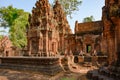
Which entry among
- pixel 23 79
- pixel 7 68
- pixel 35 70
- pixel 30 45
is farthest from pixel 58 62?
pixel 30 45

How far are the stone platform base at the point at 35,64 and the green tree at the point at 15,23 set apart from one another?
875 inches

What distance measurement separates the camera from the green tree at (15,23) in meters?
36.0

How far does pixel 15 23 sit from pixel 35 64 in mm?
27085

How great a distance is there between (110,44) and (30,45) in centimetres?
1084

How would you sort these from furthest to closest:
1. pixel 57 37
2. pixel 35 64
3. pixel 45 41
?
1. pixel 57 37
2. pixel 45 41
3. pixel 35 64

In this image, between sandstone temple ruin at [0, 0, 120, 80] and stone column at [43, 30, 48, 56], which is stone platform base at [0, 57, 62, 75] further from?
stone column at [43, 30, 48, 56]

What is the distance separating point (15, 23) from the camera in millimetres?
37031

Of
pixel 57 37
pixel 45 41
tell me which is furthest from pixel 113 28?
pixel 57 37

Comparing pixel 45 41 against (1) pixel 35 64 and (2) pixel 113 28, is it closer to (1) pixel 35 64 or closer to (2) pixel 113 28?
(1) pixel 35 64

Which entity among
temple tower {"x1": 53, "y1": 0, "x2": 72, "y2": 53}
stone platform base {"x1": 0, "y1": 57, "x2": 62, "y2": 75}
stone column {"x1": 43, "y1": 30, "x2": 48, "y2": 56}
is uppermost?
temple tower {"x1": 53, "y1": 0, "x2": 72, "y2": 53}

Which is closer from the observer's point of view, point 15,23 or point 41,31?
point 41,31

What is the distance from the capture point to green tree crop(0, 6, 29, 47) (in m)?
36.0

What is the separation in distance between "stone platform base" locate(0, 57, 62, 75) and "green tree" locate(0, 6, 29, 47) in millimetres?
22233

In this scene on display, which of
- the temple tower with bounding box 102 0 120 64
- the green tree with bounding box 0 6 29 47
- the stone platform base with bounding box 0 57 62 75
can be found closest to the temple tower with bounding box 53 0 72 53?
the stone platform base with bounding box 0 57 62 75
